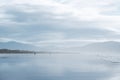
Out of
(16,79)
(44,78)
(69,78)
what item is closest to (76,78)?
(69,78)

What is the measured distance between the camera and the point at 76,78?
2621 inches

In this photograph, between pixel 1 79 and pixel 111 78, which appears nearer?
pixel 1 79

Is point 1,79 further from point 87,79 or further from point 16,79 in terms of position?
point 87,79

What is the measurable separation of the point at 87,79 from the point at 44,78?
297 inches

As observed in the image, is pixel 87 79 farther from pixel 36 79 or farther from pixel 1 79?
pixel 1 79

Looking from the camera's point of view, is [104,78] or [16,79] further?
[104,78]

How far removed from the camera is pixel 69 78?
66250 millimetres

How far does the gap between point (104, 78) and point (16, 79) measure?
15.9 metres

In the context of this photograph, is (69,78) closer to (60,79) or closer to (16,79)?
(60,79)

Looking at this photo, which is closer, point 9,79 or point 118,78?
point 9,79

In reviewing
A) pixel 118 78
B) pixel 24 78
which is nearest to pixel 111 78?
pixel 118 78

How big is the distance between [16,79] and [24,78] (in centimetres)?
204

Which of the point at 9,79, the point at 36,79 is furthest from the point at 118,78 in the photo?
the point at 9,79

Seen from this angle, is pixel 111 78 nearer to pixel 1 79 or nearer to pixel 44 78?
pixel 44 78
